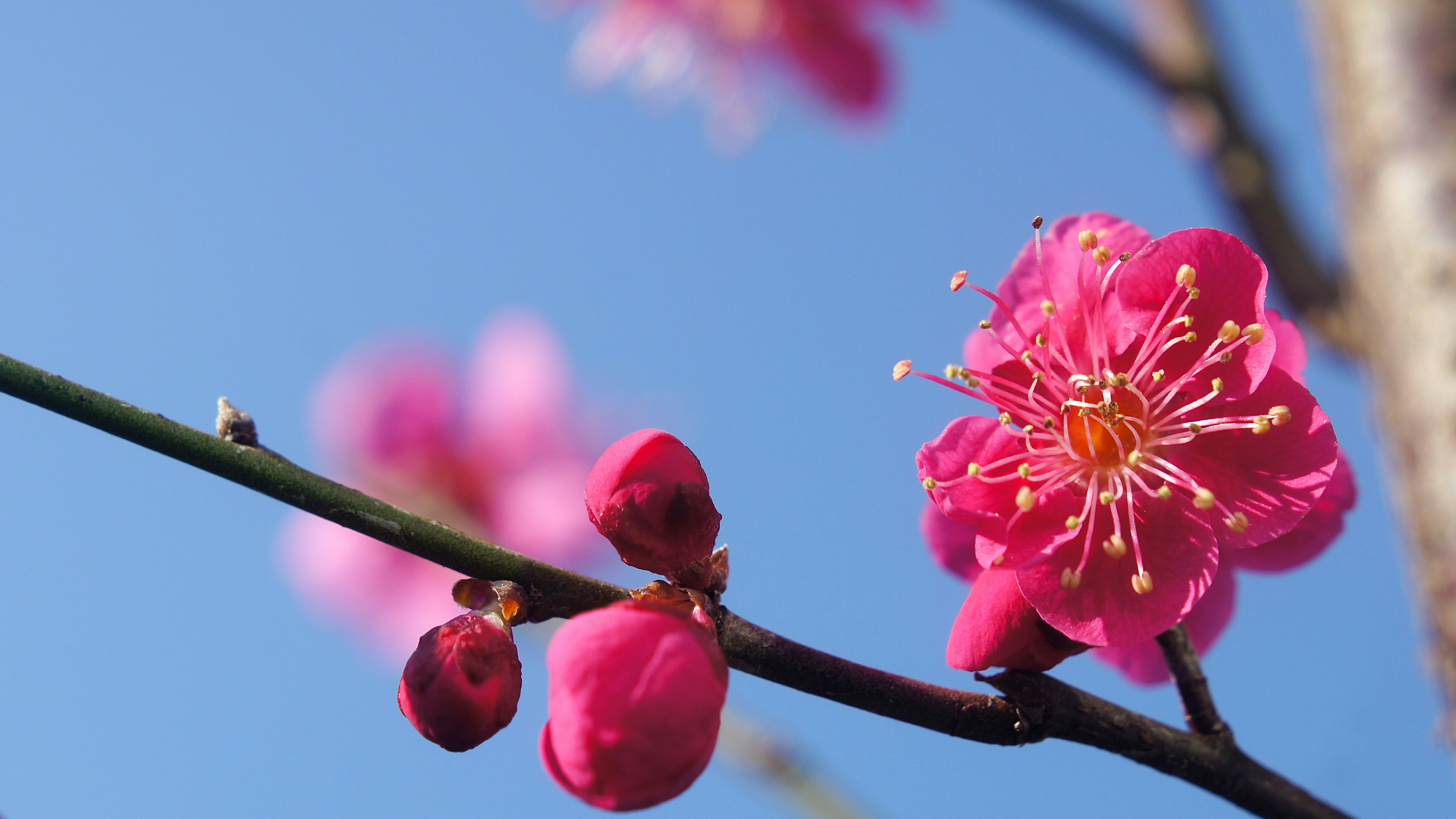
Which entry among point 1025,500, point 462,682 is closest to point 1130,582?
point 1025,500

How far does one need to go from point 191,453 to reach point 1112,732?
746 mm

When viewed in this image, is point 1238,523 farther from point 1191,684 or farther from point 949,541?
point 949,541

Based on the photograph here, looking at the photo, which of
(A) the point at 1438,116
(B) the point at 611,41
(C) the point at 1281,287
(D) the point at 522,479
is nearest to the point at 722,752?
(D) the point at 522,479

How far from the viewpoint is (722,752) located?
2146mm

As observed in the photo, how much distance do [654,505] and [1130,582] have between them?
42cm

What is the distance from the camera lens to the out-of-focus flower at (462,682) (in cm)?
82

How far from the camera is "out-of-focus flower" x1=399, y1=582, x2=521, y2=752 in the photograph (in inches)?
32.2

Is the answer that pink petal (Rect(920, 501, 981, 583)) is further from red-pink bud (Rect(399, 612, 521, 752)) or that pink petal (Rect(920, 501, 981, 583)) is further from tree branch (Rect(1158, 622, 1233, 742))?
red-pink bud (Rect(399, 612, 521, 752))

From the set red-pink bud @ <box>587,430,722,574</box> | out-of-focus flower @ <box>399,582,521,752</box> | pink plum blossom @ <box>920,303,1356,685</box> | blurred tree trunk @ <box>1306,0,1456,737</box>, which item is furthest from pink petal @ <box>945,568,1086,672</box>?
blurred tree trunk @ <box>1306,0,1456,737</box>

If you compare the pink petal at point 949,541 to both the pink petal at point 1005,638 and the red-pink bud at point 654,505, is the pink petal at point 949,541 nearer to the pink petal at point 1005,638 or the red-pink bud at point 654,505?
the pink petal at point 1005,638

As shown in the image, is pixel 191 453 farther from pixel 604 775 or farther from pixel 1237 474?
pixel 1237 474

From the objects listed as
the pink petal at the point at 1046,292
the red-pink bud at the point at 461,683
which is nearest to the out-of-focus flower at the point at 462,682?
the red-pink bud at the point at 461,683

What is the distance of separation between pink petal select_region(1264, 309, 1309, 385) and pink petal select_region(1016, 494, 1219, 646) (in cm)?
20

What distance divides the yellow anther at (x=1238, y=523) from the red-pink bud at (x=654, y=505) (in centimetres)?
46
